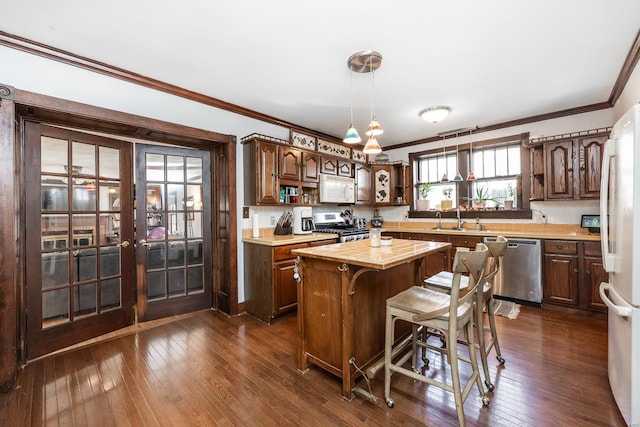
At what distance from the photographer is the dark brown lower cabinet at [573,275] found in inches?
123

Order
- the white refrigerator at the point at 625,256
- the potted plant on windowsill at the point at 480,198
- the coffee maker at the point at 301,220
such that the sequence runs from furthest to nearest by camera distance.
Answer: the potted plant on windowsill at the point at 480,198 → the coffee maker at the point at 301,220 → the white refrigerator at the point at 625,256

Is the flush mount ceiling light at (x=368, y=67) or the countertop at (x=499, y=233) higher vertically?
the flush mount ceiling light at (x=368, y=67)

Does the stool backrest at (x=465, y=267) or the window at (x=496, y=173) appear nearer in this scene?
the stool backrest at (x=465, y=267)

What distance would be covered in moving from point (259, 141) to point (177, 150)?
0.98 meters

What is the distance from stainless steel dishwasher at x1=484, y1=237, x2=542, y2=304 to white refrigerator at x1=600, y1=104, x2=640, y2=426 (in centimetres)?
184

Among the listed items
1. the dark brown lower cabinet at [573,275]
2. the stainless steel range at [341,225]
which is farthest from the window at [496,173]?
the stainless steel range at [341,225]

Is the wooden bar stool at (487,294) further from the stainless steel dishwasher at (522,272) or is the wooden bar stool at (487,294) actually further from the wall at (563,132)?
the wall at (563,132)

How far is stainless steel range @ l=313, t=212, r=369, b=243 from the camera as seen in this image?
396cm

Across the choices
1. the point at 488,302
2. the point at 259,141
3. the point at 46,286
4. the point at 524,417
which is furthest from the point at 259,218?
the point at 524,417

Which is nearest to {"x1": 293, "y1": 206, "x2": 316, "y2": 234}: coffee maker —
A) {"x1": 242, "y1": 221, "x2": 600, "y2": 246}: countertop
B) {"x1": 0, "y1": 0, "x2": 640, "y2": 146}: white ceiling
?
{"x1": 242, "y1": 221, "x2": 600, "y2": 246}: countertop

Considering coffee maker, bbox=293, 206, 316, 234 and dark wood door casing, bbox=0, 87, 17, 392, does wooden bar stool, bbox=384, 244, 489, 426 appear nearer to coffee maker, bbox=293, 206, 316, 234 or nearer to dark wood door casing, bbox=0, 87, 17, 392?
coffee maker, bbox=293, 206, 316, 234

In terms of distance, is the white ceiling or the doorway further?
the doorway

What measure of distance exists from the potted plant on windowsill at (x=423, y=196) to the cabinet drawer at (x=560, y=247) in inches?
76.4

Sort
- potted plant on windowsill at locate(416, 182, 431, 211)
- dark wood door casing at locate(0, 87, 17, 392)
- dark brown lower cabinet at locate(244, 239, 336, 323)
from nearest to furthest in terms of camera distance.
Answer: dark wood door casing at locate(0, 87, 17, 392), dark brown lower cabinet at locate(244, 239, 336, 323), potted plant on windowsill at locate(416, 182, 431, 211)
